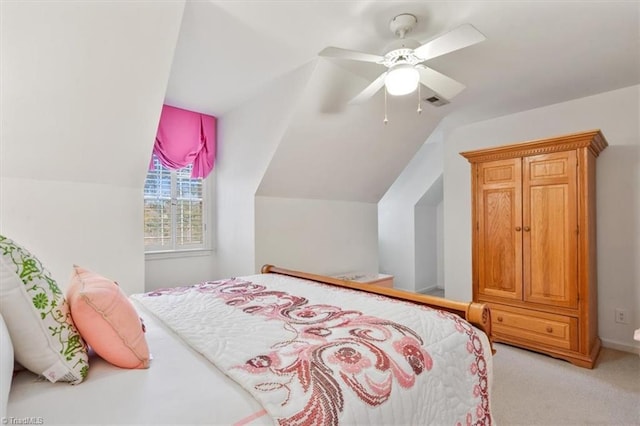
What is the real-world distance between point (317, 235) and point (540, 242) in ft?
7.43

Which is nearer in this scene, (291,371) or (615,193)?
(291,371)

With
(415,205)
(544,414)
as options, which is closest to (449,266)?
(415,205)

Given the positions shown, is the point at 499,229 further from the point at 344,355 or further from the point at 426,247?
the point at 344,355

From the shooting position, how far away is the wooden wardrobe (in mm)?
2574

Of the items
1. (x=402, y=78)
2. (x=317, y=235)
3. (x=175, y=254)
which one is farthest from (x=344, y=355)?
(x=175, y=254)

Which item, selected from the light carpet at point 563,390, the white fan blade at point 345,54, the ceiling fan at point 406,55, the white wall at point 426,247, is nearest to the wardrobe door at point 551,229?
the light carpet at point 563,390

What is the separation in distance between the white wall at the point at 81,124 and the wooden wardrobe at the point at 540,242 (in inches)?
114

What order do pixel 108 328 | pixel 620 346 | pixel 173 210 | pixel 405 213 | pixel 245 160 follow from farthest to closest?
pixel 405 213, pixel 173 210, pixel 245 160, pixel 620 346, pixel 108 328

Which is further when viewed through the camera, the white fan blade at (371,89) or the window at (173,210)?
the window at (173,210)

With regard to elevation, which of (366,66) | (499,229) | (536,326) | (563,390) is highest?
(366,66)

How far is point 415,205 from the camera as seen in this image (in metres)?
5.16

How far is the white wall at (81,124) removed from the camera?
1.84 metres

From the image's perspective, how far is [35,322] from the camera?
2.85ft

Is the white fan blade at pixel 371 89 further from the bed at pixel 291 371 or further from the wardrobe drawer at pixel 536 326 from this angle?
the wardrobe drawer at pixel 536 326
